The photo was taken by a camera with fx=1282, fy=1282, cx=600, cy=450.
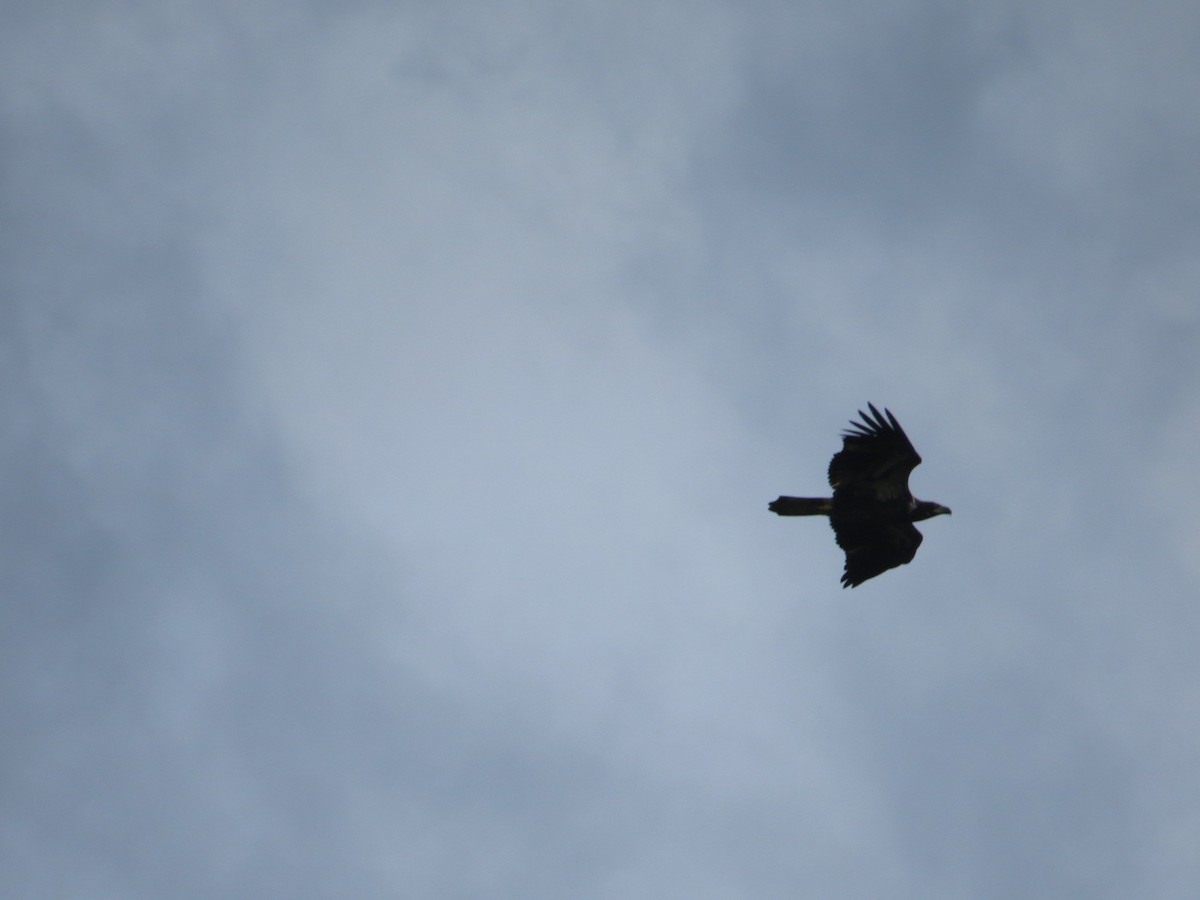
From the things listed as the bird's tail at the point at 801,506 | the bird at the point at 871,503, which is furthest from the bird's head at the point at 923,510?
the bird's tail at the point at 801,506

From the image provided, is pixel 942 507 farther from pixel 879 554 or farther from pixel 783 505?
pixel 783 505

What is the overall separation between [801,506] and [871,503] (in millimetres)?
1996

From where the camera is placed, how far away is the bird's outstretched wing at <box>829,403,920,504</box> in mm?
30969

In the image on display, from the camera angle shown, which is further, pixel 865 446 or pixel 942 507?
pixel 942 507

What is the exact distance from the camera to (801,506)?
103 ft

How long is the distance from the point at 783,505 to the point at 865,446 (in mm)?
2453

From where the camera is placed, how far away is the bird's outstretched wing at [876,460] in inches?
1219

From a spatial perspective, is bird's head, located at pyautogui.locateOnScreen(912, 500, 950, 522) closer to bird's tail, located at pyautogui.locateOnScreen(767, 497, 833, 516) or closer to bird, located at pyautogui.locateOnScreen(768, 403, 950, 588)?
bird, located at pyautogui.locateOnScreen(768, 403, 950, 588)

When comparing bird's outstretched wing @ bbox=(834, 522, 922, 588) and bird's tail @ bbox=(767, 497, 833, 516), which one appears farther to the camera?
bird's outstretched wing @ bbox=(834, 522, 922, 588)

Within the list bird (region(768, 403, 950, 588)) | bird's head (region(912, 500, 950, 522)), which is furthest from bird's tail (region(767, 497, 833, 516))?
bird's head (region(912, 500, 950, 522))

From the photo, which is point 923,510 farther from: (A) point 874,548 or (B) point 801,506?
(B) point 801,506

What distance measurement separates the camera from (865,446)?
31156 millimetres

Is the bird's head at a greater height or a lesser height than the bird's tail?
greater

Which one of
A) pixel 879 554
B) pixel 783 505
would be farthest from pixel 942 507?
pixel 783 505
